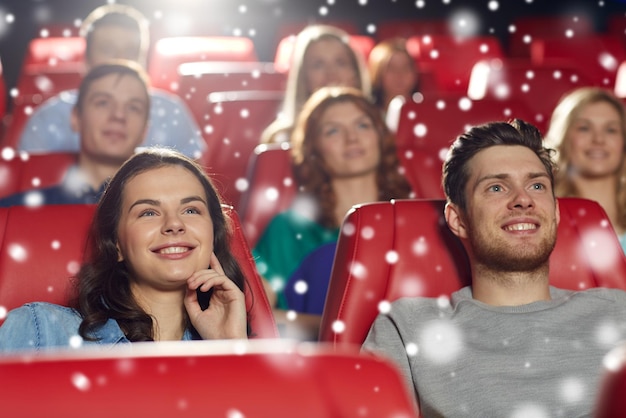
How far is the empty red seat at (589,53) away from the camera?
6.28 meters

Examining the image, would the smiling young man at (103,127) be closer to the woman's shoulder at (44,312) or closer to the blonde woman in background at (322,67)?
the blonde woman in background at (322,67)

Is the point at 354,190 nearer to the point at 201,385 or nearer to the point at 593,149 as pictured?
the point at 593,149

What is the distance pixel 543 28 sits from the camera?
23.0 ft

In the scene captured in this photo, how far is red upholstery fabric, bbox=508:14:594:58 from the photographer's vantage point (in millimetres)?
6957

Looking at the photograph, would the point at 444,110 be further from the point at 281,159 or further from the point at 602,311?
the point at 602,311

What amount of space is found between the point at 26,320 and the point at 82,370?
3.91ft

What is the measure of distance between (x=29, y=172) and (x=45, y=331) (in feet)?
4.05

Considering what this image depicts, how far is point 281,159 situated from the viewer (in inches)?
117

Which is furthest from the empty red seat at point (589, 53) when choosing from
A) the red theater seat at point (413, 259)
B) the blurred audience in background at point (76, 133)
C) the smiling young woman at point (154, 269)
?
the smiling young woman at point (154, 269)

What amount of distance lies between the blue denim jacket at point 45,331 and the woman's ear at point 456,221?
2.17ft

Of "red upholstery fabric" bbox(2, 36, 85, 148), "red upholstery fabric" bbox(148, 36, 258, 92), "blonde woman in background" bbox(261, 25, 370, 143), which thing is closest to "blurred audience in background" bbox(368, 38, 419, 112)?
"blonde woman in background" bbox(261, 25, 370, 143)

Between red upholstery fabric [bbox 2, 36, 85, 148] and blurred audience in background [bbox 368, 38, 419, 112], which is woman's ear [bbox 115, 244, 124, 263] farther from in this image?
blurred audience in background [bbox 368, 38, 419, 112]

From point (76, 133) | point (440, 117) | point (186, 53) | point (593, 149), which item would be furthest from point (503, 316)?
point (186, 53)

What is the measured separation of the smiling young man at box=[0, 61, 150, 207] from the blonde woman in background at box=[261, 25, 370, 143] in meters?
0.79
